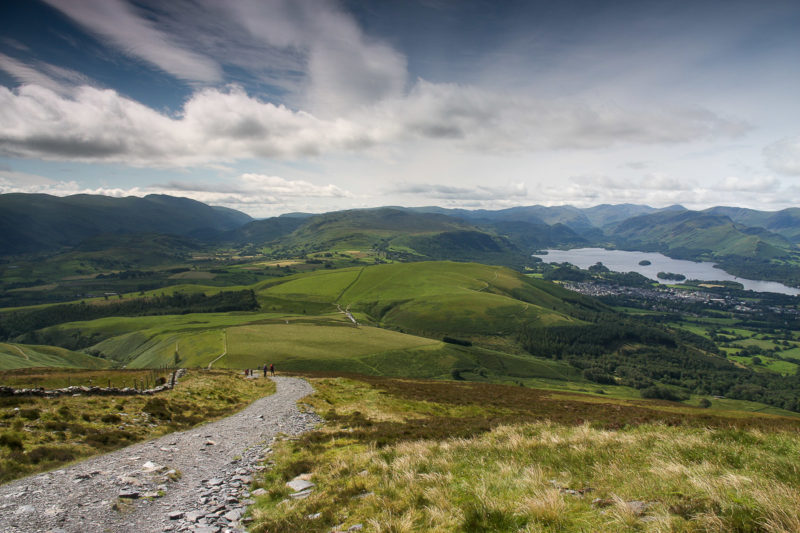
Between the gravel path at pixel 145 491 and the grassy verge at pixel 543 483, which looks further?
the gravel path at pixel 145 491

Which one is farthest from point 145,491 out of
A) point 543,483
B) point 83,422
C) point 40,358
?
point 40,358

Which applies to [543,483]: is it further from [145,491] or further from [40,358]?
[40,358]

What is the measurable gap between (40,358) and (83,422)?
427 feet

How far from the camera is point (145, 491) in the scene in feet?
41.1

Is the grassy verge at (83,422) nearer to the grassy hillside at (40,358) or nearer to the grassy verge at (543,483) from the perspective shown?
the grassy verge at (543,483)

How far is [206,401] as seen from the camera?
31422 mm

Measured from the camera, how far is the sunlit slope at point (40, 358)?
89.1 m

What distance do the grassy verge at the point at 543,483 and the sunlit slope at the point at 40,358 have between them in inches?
4192

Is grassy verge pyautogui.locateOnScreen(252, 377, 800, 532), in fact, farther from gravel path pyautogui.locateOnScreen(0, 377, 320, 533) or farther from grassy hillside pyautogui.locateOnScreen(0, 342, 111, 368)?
grassy hillside pyautogui.locateOnScreen(0, 342, 111, 368)

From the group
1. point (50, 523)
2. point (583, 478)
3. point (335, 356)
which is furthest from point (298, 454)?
point (335, 356)

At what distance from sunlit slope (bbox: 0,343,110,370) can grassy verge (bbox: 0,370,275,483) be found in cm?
8460

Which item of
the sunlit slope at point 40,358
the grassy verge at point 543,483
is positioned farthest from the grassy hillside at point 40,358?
the grassy verge at point 543,483

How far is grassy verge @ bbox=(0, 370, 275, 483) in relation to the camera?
15133mm

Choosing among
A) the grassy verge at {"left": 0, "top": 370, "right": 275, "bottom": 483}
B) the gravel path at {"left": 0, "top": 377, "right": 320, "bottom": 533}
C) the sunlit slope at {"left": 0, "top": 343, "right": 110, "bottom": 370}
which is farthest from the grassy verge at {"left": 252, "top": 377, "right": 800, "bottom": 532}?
the sunlit slope at {"left": 0, "top": 343, "right": 110, "bottom": 370}
